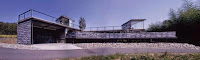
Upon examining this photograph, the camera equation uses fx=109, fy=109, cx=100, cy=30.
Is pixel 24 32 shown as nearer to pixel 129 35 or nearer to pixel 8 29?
pixel 129 35

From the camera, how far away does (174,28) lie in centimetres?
1542

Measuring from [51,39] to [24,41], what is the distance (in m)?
5.86

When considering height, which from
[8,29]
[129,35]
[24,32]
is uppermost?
[8,29]

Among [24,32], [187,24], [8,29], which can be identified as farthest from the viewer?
[8,29]

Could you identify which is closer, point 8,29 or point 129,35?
point 129,35

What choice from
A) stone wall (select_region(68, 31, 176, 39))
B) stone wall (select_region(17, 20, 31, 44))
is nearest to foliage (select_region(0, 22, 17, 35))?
stone wall (select_region(17, 20, 31, 44))


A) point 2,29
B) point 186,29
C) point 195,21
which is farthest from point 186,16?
point 2,29

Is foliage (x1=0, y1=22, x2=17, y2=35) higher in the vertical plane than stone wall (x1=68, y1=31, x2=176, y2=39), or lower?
higher

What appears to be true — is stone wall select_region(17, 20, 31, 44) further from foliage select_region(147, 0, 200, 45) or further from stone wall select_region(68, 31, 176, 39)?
foliage select_region(147, 0, 200, 45)

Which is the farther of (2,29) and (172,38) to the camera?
(2,29)

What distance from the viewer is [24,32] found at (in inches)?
430

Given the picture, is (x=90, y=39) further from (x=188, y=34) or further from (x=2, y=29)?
(x=2, y=29)

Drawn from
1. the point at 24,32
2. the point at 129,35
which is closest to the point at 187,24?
the point at 129,35

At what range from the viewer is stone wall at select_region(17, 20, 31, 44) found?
10.6 metres
